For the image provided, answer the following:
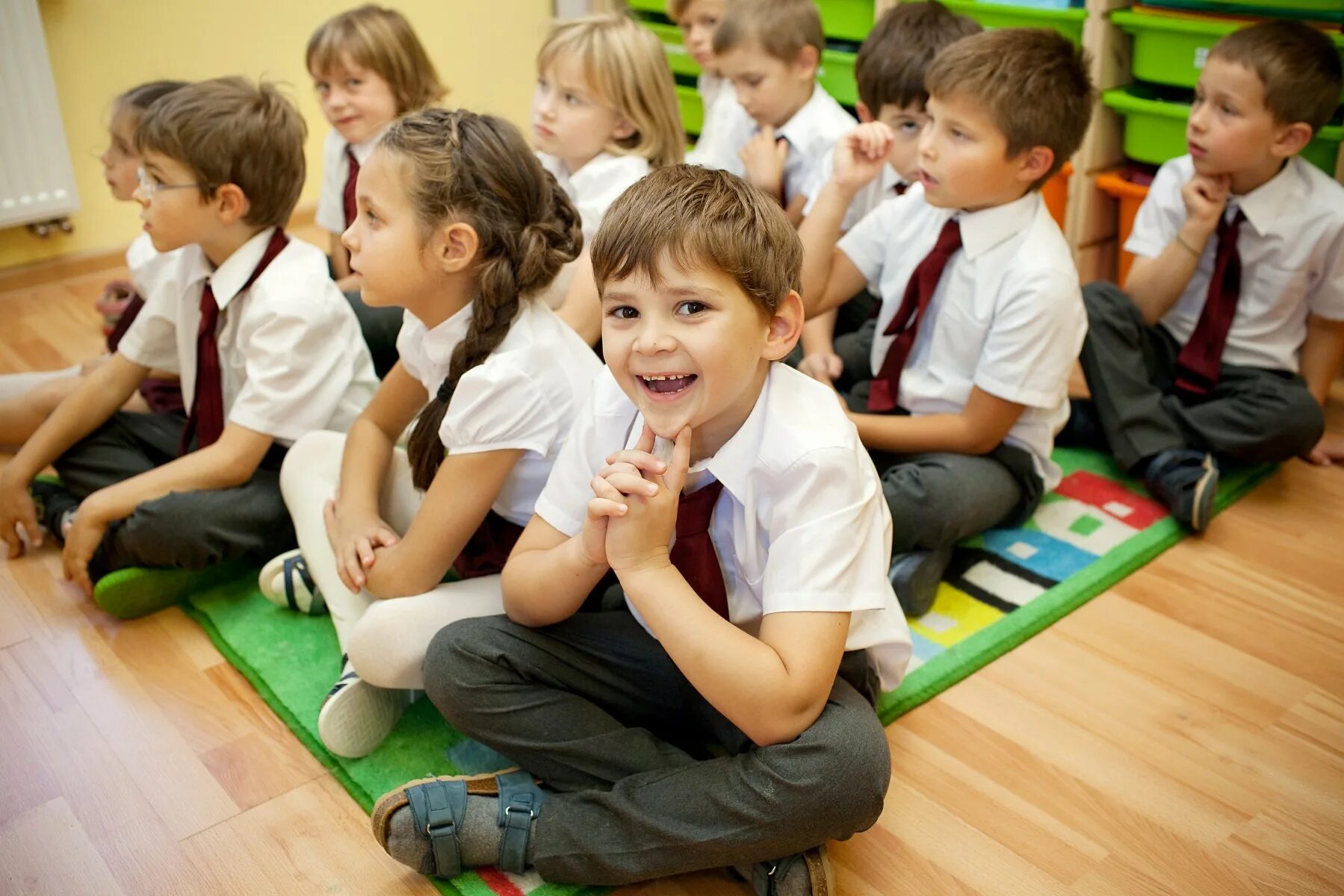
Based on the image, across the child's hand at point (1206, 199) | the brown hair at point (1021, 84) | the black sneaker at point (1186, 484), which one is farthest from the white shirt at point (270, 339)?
the child's hand at point (1206, 199)

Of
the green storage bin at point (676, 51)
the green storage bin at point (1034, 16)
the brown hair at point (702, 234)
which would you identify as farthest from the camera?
the green storage bin at point (676, 51)

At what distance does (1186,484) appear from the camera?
1680 mm

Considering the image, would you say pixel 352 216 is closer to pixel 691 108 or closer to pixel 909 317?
pixel 909 317

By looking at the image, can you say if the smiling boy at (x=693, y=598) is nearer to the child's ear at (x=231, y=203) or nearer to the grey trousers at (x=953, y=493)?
the grey trousers at (x=953, y=493)

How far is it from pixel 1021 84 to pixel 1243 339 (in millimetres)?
602

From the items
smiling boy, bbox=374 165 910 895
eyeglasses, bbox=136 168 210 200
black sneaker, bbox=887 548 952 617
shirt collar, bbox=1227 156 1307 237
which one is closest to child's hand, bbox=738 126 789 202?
shirt collar, bbox=1227 156 1307 237

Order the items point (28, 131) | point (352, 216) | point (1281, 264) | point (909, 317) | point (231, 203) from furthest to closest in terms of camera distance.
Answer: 1. point (28, 131)
2. point (352, 216)
3. point (1281, 264)
4. point (909, 317)
5. point (231, 203)

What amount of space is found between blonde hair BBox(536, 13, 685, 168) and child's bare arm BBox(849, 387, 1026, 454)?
552 mm

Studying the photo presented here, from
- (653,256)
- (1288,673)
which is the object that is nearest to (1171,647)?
(1288,673)

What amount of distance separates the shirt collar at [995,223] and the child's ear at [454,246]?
69 centimetres

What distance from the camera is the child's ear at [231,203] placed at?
62.1 inches

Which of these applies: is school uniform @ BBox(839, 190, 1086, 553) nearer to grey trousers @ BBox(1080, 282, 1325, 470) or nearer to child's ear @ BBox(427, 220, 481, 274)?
grey trousers @ BBox(1080, 282, 1325, 470)

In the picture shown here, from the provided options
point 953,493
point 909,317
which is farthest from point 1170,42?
point 953,493

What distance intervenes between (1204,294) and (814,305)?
2.01 ft
